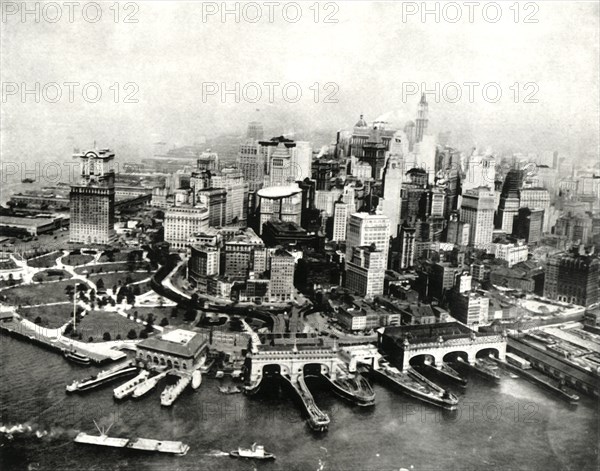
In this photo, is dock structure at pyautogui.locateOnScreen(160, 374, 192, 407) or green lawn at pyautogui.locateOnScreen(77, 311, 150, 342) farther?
green lawn at pyautogui.locateOnScreen(77, 311, 150, 342)

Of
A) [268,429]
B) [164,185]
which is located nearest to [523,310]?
[268,429]

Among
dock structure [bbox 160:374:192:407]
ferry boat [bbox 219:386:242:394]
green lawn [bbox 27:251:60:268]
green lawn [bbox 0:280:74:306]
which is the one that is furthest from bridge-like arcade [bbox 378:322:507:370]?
green lawn [bbox 27:251:60:268]

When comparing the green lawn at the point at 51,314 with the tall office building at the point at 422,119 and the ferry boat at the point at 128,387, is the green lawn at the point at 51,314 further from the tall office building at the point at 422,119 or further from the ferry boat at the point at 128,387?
the tall office building at the point at 422,119

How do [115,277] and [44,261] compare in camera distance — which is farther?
[44,261]

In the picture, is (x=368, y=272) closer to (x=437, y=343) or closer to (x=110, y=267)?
(x=437, y=343)

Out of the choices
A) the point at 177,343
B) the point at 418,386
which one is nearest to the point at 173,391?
the point at 177,343

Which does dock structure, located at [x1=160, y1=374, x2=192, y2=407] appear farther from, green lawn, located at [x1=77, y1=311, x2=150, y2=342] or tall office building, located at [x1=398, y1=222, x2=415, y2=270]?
tall office building, located at [x1=398, y1=222, x2=415, y2=270]
